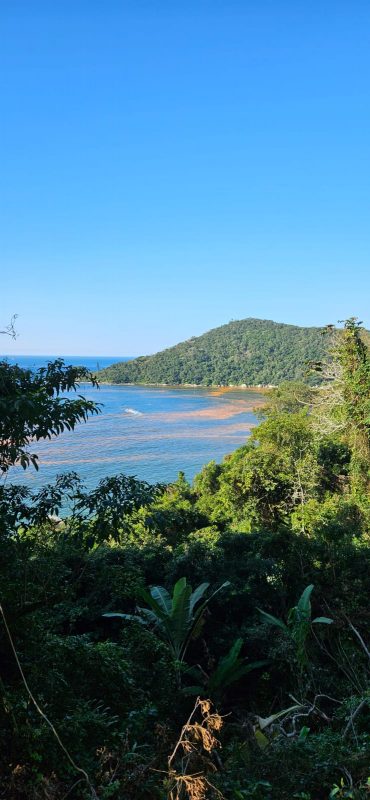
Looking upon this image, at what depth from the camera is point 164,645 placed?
4.56 m

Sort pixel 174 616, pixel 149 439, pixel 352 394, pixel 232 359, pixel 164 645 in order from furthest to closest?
pixel 232 359 → pixel 149 439 → pixel 352 394 → pixel 174 616 → pixel 164 645

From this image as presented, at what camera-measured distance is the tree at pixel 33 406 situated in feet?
9.84

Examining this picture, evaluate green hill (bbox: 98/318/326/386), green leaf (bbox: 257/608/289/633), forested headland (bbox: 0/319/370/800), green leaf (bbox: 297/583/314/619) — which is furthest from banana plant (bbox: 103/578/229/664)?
green hill (bbox: 98/318/326/386)

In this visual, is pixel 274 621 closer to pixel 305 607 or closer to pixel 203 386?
pixel 305 607

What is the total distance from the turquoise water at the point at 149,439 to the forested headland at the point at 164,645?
6.99 m

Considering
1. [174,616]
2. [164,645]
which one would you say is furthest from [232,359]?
[164,645]

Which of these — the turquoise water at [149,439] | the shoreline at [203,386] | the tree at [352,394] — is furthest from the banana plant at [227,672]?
the shoreline at [203,386]

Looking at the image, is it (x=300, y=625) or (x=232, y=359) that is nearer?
(x=300, y=625)

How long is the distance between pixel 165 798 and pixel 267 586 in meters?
4.84

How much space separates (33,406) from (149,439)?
36.9 metres

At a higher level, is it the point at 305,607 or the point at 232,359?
the point at 232,359

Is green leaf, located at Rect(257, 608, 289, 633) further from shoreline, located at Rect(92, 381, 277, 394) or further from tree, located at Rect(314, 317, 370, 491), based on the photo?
shoreline, located at Rect(92, 381, 277, 394)

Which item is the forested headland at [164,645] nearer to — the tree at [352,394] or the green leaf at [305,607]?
the green leaf at [305,607]

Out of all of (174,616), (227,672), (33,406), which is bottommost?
(227,672)
